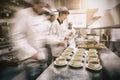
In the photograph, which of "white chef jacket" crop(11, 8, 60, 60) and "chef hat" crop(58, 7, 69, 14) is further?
"chef hat" crop(58, 7, 69, 14)

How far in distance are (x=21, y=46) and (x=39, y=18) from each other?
71cm

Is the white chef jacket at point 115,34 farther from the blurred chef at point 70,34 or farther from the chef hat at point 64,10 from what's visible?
the chef hat at point 64,10

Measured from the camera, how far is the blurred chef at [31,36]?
1.83 m

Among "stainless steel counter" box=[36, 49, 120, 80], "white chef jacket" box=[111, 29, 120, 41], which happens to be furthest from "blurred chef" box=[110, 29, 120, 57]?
"stainless steel counter" box=[36, 49, 120, 80]

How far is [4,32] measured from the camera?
1.71 metres

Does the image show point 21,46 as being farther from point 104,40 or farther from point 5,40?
point 104,40

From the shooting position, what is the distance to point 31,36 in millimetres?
2107

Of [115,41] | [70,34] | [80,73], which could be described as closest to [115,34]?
[115,41]

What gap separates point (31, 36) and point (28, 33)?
0.37 ft

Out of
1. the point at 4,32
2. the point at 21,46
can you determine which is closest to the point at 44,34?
the point at 21,46

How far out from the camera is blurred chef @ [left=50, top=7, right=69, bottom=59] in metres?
2.76

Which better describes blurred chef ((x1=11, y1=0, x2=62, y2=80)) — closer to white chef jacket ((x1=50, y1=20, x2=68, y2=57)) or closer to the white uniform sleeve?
the white uniform sleeve

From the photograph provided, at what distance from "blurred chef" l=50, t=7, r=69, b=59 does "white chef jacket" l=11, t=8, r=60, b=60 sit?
0.28 meters

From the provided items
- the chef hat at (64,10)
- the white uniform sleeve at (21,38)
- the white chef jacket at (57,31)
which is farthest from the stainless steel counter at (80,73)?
the chef hat at (64,10)
